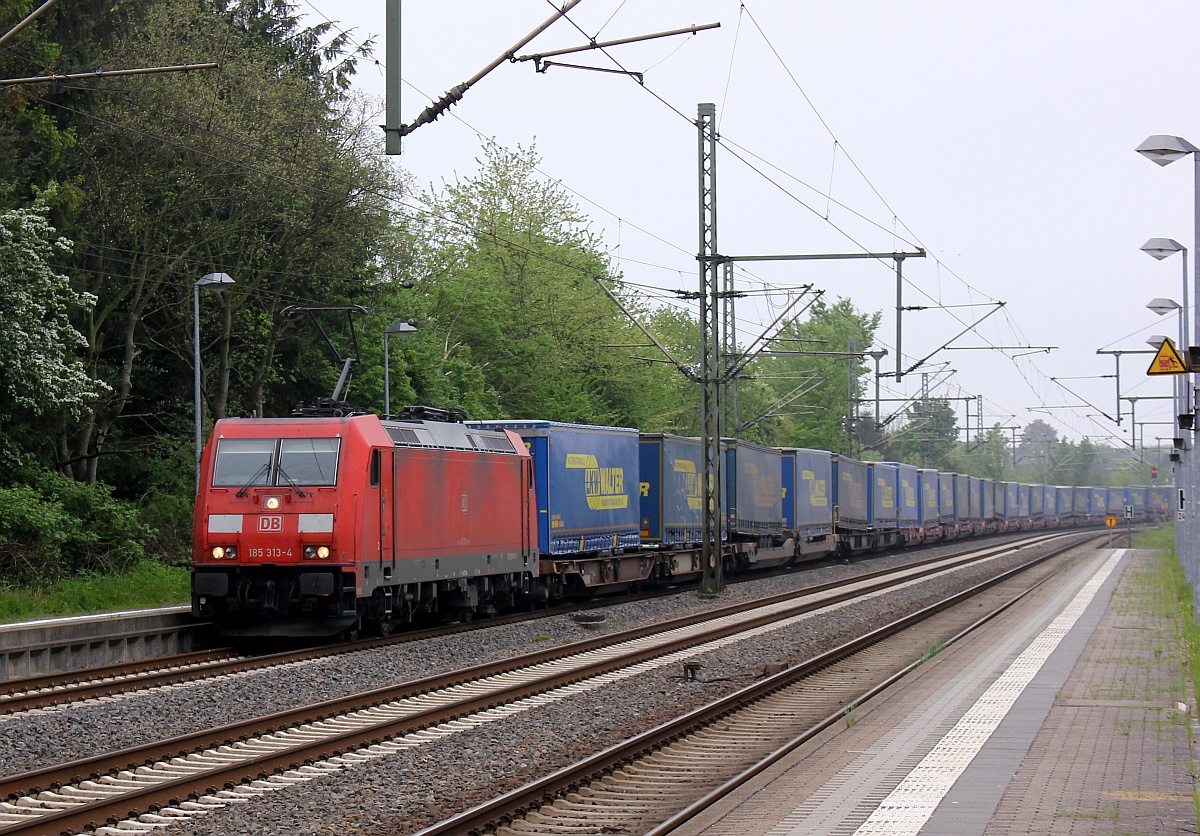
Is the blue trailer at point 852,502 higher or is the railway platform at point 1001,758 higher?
the blue trailer at point 852,502

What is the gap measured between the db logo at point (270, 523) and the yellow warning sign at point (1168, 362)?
11132 mm

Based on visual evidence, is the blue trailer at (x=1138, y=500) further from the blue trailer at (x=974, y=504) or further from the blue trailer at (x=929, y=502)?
the blue trailer at (x=929, y=502)

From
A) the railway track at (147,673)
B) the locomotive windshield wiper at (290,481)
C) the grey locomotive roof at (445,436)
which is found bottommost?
the railway track at (147,673)

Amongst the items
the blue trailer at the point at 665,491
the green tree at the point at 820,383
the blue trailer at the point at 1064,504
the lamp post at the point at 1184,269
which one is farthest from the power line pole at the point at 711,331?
the blue trailer at the point at 1064,504

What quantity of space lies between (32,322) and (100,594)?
16.4 ft

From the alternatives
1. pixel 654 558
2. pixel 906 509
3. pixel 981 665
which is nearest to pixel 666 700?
pixel 981 665

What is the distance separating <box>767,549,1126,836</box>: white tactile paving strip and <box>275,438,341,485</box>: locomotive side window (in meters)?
8.51

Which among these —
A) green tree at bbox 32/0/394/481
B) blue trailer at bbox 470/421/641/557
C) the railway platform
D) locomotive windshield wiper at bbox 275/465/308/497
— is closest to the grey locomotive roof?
blue trailer at bbox 470/421/641/557

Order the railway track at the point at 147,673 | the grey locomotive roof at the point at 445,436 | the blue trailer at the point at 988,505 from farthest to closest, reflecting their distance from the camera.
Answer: the blue trailer at the point at 988,505 → the grey locomotive roof at the point at 445,436 → the railway track at the point at 147,673

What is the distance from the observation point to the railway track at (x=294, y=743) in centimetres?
923

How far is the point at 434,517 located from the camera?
20406 millimetres

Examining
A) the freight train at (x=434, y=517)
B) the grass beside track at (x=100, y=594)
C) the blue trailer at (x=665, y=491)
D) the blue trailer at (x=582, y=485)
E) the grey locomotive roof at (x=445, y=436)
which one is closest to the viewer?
the freight train at (x=434, y=517)

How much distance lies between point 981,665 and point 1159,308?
60.2 feet

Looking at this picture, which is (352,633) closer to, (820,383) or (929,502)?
(929,502)
